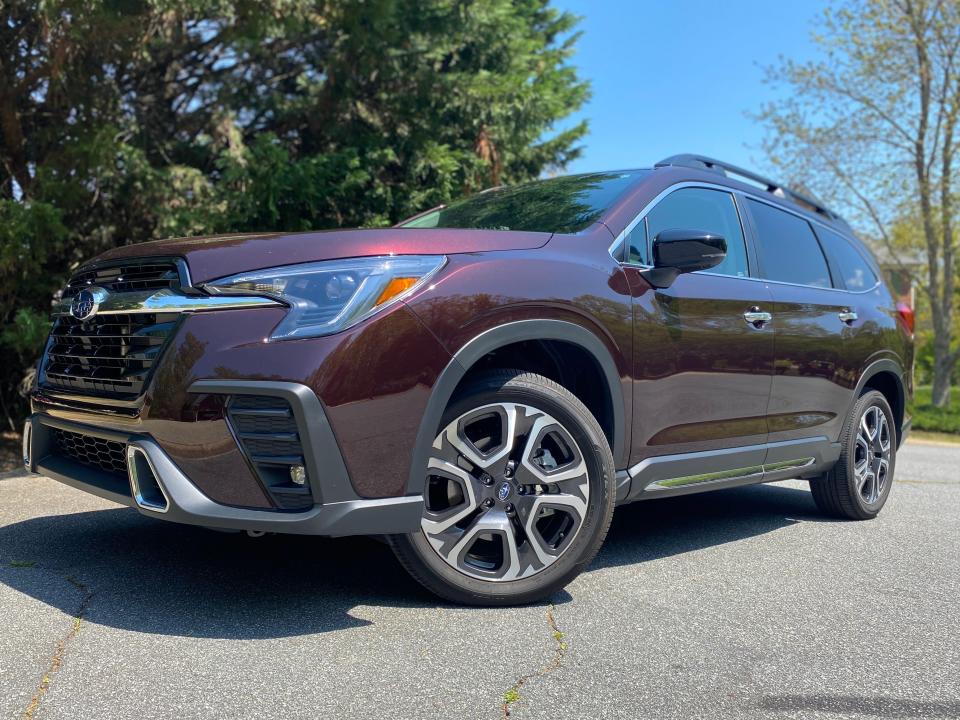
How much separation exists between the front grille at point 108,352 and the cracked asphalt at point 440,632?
0.77 m

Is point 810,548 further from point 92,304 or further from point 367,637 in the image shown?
point 92,304

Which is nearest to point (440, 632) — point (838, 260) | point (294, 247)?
point (294, 247)

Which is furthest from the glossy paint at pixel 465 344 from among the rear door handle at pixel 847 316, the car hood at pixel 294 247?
the rear door handle at pixel 847 316

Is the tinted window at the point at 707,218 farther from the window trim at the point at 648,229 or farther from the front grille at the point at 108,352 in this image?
the front grille at the point at 108,352

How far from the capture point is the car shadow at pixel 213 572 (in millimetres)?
3062

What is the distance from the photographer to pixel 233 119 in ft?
31.4

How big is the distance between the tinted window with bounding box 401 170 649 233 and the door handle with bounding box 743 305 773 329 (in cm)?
83

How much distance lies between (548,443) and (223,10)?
5.44 meters

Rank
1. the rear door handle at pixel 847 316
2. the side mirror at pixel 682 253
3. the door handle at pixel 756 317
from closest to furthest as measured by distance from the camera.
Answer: the side mirror at pixel 682 253
the door handle at pixel 756 317
the rear door handle at pixel 847 316

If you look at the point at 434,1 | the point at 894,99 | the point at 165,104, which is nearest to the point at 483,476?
the point at 434,1

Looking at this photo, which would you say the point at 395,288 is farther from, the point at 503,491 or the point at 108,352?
the point at 108,352

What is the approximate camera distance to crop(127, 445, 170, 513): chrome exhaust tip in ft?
9.52

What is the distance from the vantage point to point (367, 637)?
2.94 metres

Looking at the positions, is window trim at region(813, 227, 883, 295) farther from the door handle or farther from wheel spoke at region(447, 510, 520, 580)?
wheel spoke at region(447, 510, 520, 580)
